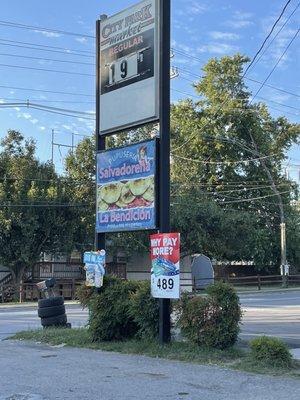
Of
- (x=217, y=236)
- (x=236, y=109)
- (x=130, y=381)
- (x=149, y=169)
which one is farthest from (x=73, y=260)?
(x=130, y=381)

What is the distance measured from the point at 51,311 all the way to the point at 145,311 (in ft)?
13.5

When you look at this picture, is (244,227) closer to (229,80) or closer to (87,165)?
(87,165)

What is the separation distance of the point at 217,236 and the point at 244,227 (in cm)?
248

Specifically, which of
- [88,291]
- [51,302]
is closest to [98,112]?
[88,291]

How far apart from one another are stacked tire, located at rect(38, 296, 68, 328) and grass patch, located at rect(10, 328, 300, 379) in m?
1.29

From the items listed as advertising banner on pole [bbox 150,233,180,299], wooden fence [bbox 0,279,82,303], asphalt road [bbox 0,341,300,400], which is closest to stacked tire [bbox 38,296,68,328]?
asphalt road [bbox 0,341,300,400]

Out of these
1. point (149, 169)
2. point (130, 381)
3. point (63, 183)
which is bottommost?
point (130, 381)

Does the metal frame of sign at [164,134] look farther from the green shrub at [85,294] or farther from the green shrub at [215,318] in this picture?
→ the green shrub at [85,294]

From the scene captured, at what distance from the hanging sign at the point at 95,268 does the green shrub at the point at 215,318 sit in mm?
2388

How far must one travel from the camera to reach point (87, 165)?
40969 millimetres

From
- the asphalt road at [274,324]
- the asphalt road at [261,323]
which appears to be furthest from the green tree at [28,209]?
the asphalt road at [274,324]

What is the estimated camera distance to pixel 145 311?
37.2 ft

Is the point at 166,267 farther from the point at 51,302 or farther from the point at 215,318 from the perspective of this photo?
the point at 51,302

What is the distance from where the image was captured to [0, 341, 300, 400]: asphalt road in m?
7.40
